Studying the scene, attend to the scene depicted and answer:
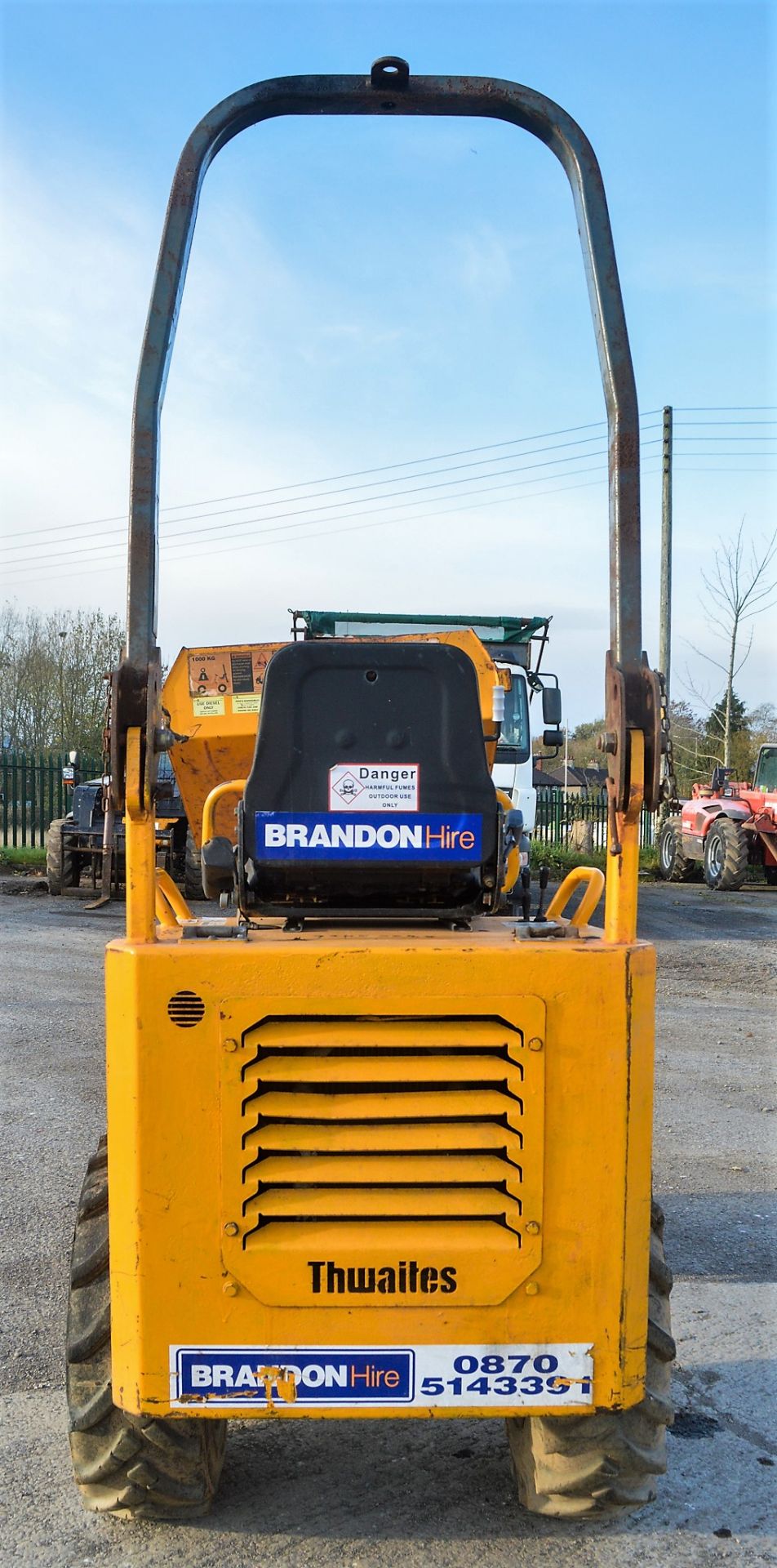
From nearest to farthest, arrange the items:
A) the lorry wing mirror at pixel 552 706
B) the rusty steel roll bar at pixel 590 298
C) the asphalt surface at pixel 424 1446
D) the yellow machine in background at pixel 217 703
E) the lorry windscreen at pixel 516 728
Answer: the rusty steel roll bar at pixel 590 298
the asphalt surface at pixel 424 1446
the yellow machine in background at pixel 217 703
the lorry wing mirror at pixel 552 706
the lorry windscreen at pixel 516 728

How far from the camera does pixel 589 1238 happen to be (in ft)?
8.87

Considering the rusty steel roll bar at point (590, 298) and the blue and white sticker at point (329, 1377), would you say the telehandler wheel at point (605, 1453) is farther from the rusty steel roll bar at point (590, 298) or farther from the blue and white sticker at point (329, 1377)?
the rusty steel roll bar at point (590, 298)

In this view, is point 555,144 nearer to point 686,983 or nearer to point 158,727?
point 158,727

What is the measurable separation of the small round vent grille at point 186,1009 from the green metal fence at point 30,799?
19.9 m

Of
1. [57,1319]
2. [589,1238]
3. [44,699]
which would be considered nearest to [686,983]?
[57,1319]

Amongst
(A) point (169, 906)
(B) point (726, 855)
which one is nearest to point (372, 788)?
(A) point (169, 906)

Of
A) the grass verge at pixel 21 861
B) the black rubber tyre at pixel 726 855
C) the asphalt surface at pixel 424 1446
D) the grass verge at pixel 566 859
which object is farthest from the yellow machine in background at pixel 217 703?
the black rubber tyre at pixel 726 855

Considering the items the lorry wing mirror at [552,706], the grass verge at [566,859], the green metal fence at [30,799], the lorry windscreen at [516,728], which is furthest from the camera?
the green metal fence at [30,799]

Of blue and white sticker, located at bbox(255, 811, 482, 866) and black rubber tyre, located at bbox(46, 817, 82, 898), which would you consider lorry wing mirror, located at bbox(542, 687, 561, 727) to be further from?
blue and white sticker, located at bbox(255, 811, 482, 866)

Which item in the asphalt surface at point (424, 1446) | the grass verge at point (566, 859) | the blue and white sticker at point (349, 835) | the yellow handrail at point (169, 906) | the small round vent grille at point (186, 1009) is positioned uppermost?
the blue and white sticker at point (349, 835)

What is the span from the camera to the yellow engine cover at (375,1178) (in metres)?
2.66

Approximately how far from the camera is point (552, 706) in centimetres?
1324

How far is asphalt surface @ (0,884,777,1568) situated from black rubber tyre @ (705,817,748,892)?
12.7m

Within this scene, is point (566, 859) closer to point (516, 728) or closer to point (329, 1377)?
point (516, 728)
